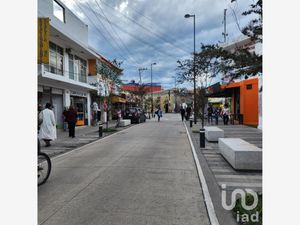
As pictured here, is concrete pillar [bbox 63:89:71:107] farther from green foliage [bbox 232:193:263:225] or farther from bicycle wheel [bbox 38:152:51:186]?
green foliage [bbox 232:193:263:225]

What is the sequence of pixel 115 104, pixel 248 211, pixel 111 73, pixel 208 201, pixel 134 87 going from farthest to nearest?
pixel 134 87 → pixel 115 104 → pixel 111 73 → pixel 208 201 → pixel 248 211

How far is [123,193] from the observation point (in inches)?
200

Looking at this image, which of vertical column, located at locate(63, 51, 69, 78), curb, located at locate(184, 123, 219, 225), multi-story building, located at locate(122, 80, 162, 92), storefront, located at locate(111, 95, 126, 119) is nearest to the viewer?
curb, located at locate(184, 123, 219, 225)

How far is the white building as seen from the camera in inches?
→ 653

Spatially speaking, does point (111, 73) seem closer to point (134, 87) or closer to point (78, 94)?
point (78, 94)

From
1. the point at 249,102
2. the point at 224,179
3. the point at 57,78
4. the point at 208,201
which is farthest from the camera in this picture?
the point at 249,102

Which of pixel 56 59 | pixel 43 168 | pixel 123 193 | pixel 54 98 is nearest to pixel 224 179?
pixel 123 193

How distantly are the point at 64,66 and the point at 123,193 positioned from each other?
17352 mm

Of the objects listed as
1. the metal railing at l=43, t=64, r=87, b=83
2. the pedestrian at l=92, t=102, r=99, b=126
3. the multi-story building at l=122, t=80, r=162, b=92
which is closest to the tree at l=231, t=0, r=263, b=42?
the metal railing at l=43, t=64, r=87, b=83

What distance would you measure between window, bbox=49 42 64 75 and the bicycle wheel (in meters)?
13.7

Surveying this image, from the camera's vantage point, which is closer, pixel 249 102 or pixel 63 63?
pixel 63 63

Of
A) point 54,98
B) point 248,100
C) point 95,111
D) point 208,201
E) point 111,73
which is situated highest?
point 111,73
